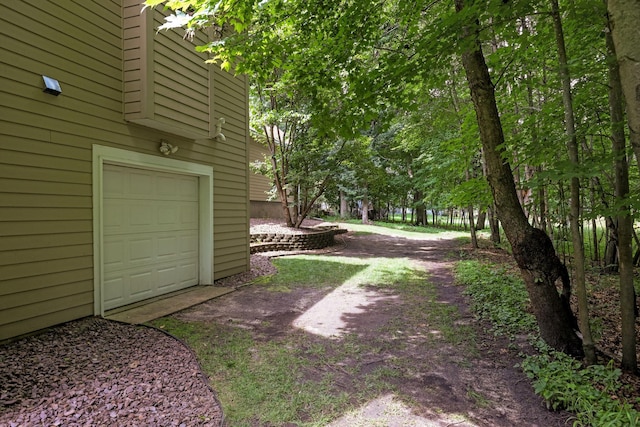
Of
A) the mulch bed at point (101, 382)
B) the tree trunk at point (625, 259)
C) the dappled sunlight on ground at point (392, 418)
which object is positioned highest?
the tree trunk at point (625, 259)

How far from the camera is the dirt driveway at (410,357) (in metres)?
2.43

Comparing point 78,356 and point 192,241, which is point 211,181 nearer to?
point 192,241

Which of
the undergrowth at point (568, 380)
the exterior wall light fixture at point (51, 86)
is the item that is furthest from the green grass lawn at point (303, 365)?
the exterior wall light fixture at point (51, 86)

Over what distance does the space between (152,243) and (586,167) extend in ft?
17.7

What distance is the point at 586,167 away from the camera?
258cm

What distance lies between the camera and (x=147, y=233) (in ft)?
16.8

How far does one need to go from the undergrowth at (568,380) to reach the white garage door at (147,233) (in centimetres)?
478

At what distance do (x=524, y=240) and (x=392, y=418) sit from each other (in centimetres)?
220

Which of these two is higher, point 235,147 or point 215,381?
point 235,147

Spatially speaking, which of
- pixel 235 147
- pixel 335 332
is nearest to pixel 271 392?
pixel 335 332

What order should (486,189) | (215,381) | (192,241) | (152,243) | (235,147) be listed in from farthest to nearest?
1. (235,147)
2. (192,241)
3. (152,243)
4. (486,189)
5. (215,381)

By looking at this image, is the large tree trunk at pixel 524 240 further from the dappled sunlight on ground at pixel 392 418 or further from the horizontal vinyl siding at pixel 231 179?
the horizontal vinyl siding at pixel 231 179

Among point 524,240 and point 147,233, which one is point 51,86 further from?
point 524,240

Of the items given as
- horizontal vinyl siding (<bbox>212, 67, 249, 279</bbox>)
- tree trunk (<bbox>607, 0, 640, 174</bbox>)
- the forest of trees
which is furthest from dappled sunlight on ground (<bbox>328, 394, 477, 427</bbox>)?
horizontal vinyl siding (<bbox>212, 67, 249, 279</bbox>)
